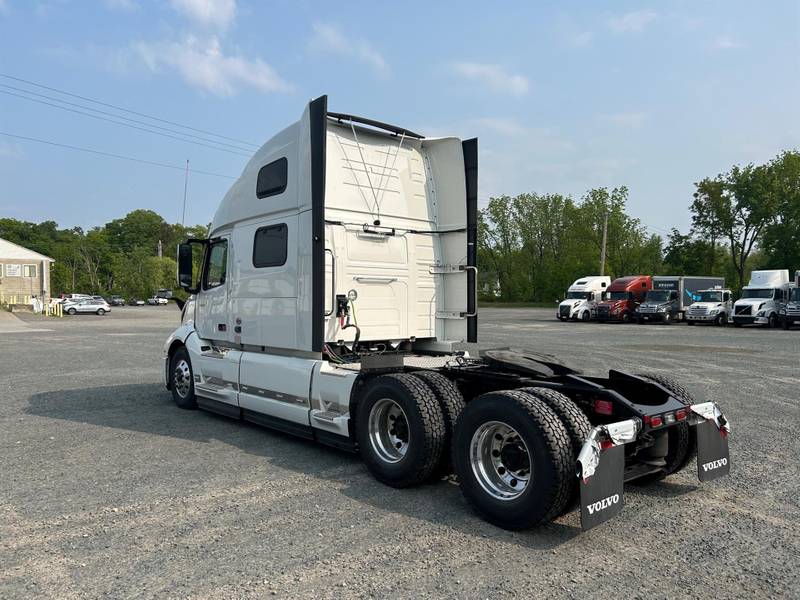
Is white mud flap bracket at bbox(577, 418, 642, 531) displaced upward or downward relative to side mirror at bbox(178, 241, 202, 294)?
downward

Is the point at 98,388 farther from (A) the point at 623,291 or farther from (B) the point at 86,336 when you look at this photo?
(A) the point at 623,291

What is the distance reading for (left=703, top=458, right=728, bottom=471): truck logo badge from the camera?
4825 mm

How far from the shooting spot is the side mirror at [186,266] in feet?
26.4

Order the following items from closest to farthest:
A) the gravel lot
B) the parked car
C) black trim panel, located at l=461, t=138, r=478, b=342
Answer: the gravel lot < black trim panel, located at l=461, t=138, r=478, b=342 < the parked car

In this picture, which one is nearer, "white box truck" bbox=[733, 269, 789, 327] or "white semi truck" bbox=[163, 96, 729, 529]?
"white semi truck" bbox=[163, 96, 729, 529]

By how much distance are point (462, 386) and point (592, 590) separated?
93.7 inches

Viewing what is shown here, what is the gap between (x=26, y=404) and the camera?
9133 millimetres

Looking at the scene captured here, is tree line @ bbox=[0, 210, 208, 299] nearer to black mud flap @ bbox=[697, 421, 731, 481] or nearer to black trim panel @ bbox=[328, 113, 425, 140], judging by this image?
black trim panel @ bbox=[328, 113, 425, 140]

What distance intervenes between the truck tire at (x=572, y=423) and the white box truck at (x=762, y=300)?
3313 centimetres

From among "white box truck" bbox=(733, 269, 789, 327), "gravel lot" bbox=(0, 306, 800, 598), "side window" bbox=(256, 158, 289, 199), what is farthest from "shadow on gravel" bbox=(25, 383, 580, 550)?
"white box truck" bbox=(733, 269, 789, 327)

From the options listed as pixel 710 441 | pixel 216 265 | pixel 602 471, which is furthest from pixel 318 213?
pixel 710 441

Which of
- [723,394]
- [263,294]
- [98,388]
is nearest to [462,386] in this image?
[263,294]

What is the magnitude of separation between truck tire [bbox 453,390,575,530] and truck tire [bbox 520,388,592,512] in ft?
0.15

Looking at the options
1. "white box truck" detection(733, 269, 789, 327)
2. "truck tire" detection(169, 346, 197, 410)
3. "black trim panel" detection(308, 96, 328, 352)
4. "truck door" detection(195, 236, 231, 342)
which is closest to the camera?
→ "black trim panel" detection(308, 96, 328, 352)
